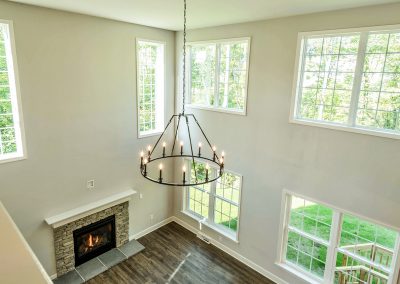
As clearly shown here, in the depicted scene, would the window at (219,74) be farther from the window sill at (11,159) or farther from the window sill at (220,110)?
the window sill at (11,159)

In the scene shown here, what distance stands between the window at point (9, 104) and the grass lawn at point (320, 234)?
5112 mm

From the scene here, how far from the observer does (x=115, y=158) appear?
6.11m

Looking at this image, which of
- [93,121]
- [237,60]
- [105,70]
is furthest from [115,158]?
[237,60]

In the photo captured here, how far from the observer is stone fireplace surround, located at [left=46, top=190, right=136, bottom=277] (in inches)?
210

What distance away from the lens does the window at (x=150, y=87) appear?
6316 millimetres

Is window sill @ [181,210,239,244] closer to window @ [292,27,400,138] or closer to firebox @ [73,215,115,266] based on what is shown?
firebox @ [73,215,115,266]

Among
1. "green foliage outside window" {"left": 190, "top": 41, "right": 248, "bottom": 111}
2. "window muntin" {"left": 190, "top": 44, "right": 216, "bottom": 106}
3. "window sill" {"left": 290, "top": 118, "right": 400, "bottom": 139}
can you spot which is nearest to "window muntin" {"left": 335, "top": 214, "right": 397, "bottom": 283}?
"window sill" {"left": 290, "top": 118, "right": 400, "bottom": 139}

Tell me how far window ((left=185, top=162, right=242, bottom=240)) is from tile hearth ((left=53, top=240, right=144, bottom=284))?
1.71 meters

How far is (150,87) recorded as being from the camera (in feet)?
21.8

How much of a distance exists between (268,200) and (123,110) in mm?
3603

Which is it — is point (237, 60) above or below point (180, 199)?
above

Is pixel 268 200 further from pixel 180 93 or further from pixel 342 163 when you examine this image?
pixel 180 93

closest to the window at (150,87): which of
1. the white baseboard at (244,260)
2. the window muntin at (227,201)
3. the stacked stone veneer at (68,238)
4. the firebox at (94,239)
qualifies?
the stacked stone veneer at (68,238)

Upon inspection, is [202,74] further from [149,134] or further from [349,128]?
[349,128]
